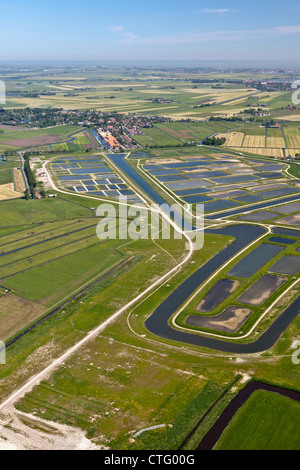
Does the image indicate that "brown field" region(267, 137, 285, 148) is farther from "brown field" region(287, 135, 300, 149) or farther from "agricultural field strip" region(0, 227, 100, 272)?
"agricultural field strip" region(0, 227, 100, 272)

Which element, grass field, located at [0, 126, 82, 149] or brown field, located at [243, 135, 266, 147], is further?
grass field, located at [0, 126, 82, 149]

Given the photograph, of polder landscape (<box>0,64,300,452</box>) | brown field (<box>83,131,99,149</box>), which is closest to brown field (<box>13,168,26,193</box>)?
polder landscape (<box>0,64,300,452</box>)

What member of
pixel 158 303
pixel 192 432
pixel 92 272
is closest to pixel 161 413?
pixel 192 432
